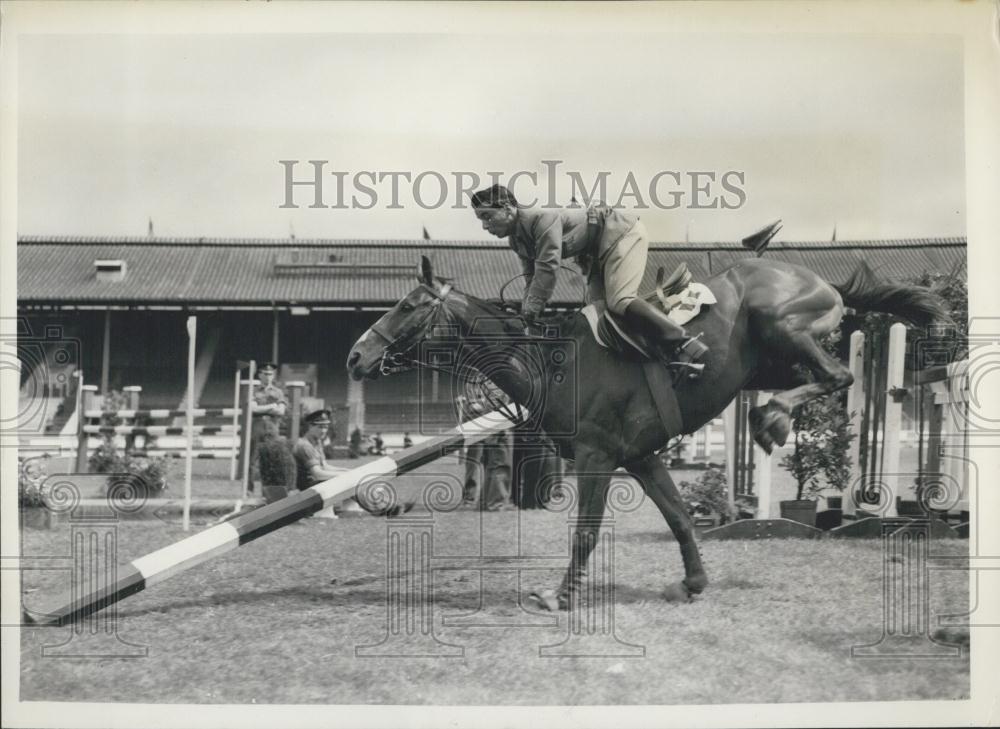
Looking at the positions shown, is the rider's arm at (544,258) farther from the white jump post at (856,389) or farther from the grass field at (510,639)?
the white jump post at (856,389)

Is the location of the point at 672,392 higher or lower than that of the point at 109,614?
higher

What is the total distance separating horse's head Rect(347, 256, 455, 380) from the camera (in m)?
3.56

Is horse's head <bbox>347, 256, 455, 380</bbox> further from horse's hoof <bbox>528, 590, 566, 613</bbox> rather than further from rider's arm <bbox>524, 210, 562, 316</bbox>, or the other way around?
horse's hoof <bbox>528, 590, 566, 613</bbox>

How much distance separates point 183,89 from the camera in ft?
11.7

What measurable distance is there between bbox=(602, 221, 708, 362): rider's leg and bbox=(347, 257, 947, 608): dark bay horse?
0.12 meters

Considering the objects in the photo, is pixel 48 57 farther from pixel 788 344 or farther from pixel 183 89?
pixel 788 344

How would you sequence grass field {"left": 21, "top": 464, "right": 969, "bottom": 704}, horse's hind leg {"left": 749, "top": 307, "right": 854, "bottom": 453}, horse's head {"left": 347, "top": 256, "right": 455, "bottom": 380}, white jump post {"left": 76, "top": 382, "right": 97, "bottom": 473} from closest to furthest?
grass field {"left": 21, "top": 464, "right": 969, "bottom": 704} < horse's hind leg {"left": 749, "top": 307, "right": 854, "bottom": 453} < horse's head {"left": 347, "top": 256, "right": 455, "bottom": 380} < white jump post {"left": 76, "top": 382, "right": 97, "bottom": 473}

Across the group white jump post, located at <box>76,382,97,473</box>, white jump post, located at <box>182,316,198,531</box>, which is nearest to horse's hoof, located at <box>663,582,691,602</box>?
white jump post, located at <box>182,316,198,531</box>

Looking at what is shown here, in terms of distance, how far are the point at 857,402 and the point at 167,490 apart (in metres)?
4.88

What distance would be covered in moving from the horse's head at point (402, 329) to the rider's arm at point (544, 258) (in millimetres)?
376

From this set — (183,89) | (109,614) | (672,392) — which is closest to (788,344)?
(672,392)

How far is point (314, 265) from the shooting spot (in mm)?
4949

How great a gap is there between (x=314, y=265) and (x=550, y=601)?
8.17ft

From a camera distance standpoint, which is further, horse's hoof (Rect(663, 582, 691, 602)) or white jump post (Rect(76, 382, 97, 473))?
white jump post (Rect(76, 382, 97, 473))
